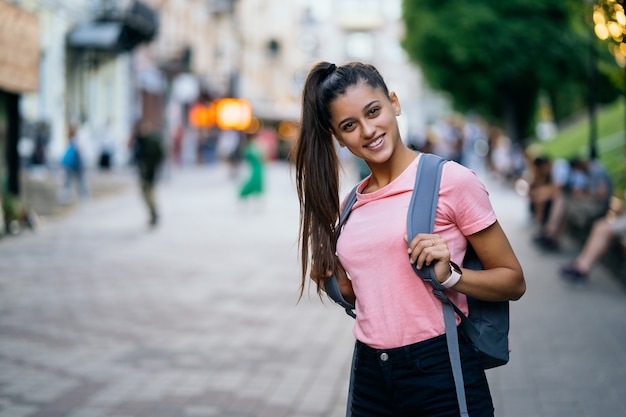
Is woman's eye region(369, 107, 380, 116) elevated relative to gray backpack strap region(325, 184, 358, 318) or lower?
elevated

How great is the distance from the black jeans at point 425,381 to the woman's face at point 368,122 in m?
0.56

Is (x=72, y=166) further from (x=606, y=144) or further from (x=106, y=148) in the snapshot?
(x=606, y=144)

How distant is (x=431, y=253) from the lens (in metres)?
2.56

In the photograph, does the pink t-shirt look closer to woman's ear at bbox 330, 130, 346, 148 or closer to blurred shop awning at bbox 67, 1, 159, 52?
woman's ear at bbox 330, 130, 346, 148

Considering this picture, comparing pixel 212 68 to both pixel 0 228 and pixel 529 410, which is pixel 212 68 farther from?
pixel 529 410

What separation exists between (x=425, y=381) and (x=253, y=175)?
18714 millimetres

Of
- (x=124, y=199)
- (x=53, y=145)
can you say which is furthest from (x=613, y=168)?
(x=53, y=145)

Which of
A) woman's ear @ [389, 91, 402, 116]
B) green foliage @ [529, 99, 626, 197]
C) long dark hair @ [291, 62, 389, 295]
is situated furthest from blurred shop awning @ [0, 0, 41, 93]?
woman's ear @ [389, 91, 402, 116]

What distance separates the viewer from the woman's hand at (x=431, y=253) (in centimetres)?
256

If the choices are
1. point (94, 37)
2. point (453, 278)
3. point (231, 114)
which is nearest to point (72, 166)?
point (94, 37)

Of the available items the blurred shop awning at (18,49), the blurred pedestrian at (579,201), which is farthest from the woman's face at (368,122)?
the blurred shop awning at (18,49)

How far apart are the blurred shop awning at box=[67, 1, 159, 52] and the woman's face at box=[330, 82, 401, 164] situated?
89.9ft

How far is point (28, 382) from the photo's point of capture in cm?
627

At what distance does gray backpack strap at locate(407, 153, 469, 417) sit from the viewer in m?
2.62
